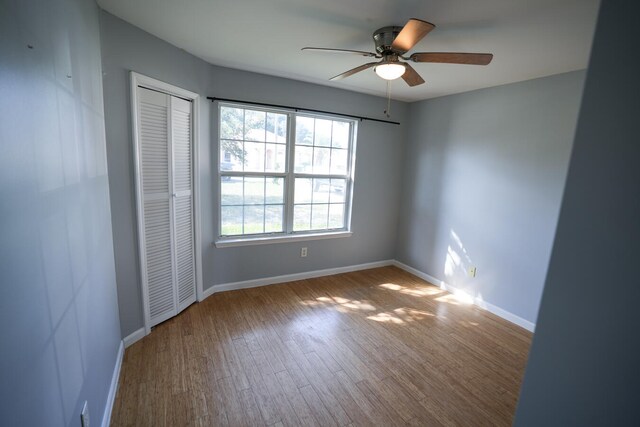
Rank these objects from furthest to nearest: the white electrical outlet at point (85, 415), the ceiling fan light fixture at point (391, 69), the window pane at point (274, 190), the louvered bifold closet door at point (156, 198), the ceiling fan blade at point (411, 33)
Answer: the window pane at point (274, 190) < the louvered bifold closet door at point (156, 198) < the ceiling fan light fixture at point (391, 69) < the ceiling fan blade at point (411, 33) < the white electrical outlet at point (85, 415)

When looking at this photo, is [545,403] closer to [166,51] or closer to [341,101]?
[166,51]

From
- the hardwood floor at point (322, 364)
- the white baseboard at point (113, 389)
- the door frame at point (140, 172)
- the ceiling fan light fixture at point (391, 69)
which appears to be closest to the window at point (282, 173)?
the door frame at point (140, 172)

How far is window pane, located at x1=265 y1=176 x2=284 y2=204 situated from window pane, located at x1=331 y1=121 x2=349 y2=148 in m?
0.91

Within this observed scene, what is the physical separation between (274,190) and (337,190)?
3.01 ft

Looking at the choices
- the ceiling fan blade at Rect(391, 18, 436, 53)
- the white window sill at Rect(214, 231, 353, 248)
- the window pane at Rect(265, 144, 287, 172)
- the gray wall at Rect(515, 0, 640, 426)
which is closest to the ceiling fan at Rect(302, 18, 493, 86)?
the ceiling fan blade at Rect(391, 18, 436, 53)

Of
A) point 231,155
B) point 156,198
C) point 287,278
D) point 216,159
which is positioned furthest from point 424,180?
point 156,198

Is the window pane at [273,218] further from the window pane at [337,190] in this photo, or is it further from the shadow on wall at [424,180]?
the shadow on wall at [424,180]

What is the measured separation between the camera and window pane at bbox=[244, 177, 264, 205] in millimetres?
3252

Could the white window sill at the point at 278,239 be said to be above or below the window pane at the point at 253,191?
below

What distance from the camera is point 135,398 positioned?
1780 mm

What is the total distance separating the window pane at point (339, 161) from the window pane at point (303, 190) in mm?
418

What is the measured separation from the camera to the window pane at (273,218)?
3.43 metres

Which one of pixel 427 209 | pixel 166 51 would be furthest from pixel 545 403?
pixel 427 209

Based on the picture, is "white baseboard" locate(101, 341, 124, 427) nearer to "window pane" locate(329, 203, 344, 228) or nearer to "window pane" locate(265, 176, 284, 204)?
"window pane" locate(265, 176, 284, 204)
